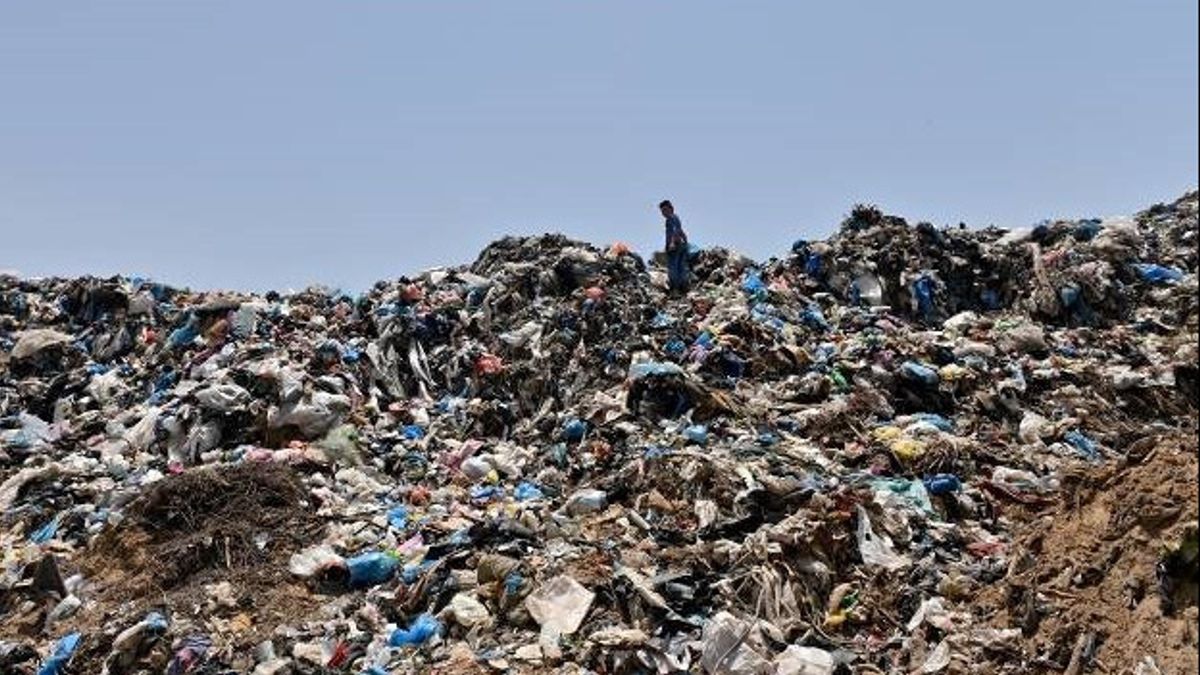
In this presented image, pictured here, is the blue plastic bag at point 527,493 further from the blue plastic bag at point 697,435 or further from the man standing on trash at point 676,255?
the man standing on trash at point 676,255

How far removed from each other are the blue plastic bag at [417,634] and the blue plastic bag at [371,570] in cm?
75

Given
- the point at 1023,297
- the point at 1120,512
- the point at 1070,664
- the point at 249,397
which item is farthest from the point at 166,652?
the point at 1023,297

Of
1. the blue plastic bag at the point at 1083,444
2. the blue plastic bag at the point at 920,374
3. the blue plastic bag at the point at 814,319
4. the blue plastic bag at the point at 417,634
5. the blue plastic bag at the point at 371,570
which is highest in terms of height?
the blue plastic bag at the point at 814,319

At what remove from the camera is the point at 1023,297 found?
11641 mm

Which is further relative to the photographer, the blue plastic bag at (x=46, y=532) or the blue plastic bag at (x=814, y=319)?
the blue plastic bag at (x=814, y=319)

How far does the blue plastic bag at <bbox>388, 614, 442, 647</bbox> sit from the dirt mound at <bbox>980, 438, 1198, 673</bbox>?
3007 millimetres

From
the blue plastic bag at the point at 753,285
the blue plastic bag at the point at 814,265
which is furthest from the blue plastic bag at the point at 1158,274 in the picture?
the blue plastic bag at the point at 753,285

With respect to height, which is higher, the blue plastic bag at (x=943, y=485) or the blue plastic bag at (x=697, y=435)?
the blue plastic bag at (x=697, y=435)

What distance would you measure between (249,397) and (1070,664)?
7.25 meters

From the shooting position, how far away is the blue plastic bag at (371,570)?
623cm

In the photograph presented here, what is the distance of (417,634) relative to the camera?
17.9 ft

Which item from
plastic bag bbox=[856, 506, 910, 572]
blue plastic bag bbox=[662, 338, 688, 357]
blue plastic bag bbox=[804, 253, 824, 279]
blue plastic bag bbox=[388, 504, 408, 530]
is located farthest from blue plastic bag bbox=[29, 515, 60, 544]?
blue plastic bag bbox=[804, 253, 824, 279]

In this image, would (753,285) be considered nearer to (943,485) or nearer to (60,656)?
(943,485)

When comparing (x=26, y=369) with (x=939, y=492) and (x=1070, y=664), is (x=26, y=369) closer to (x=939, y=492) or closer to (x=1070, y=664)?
(x=939, y=492)
